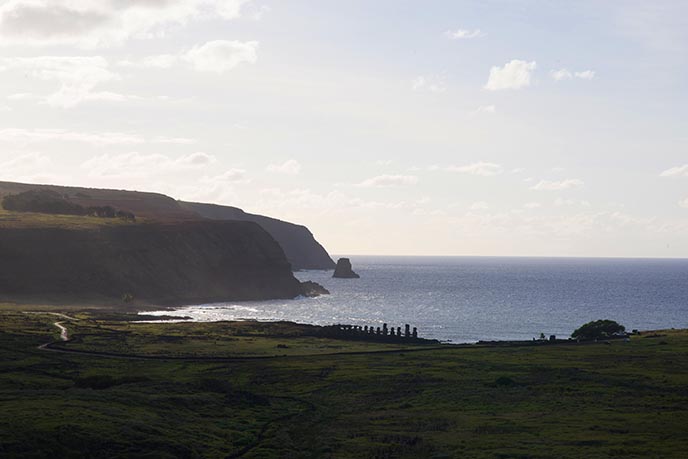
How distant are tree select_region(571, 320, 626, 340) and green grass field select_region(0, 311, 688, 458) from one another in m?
14.3

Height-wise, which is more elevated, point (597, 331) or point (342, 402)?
point (597, 331)

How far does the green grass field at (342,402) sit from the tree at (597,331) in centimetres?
1426

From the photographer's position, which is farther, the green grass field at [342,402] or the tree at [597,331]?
the tree at [597,331]

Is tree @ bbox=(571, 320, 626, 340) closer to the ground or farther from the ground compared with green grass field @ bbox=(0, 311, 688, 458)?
farther from the ground

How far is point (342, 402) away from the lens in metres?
69.2

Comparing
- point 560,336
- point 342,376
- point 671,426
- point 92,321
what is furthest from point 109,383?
point 560,336

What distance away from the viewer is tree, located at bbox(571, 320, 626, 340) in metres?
125

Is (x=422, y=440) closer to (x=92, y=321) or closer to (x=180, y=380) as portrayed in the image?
(x=180, y=380)

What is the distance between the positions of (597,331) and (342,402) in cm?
6904

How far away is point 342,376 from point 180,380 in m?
16.4

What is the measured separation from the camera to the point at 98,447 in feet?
162

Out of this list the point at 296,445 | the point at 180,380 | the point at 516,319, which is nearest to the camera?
the point at 296,445

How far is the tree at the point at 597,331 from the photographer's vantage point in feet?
409

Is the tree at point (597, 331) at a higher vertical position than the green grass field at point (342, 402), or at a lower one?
higher
